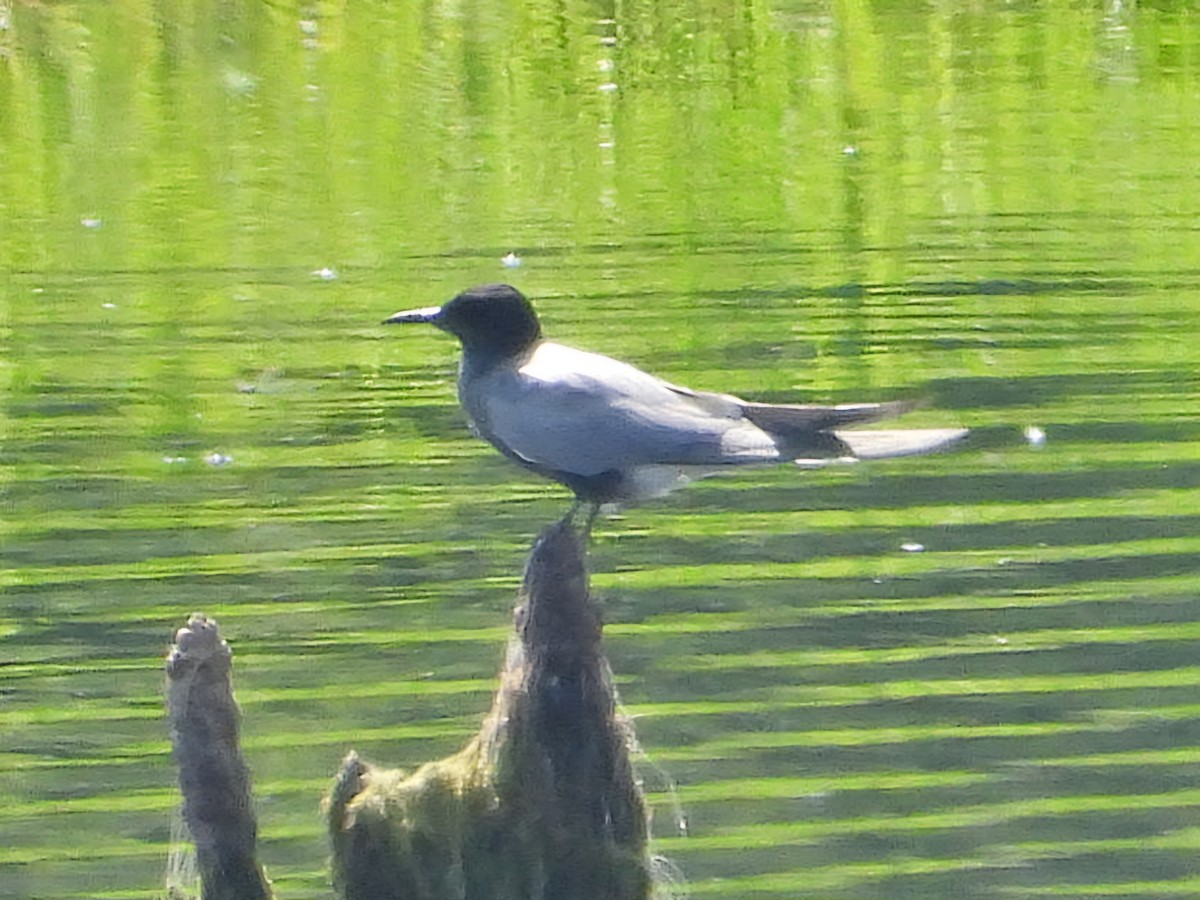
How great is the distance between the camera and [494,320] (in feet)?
19.9

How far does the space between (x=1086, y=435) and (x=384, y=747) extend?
10.5ft

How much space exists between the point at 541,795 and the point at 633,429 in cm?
111

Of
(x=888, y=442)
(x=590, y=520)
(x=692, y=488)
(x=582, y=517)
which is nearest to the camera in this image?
(x=590, y=520)

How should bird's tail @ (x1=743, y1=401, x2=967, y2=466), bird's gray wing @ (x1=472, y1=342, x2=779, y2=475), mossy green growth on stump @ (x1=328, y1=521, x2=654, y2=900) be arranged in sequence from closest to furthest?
mossy green growth on stump @ (x1=328, y1=521, x2=654, y2=900)
bird's tail @ (x1=743, y1=401, x2=967, y2=466)
bird's gray wing @ (x1=472, y1=342, x2=779, y2=475)

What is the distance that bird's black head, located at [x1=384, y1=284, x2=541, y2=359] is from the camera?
6.06 metres

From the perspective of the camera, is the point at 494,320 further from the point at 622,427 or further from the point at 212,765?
the point at 212,765

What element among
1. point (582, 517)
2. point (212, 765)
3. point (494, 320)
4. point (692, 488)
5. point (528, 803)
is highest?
point (494, 320)

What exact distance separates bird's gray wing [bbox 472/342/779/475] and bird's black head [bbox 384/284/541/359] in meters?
0.23

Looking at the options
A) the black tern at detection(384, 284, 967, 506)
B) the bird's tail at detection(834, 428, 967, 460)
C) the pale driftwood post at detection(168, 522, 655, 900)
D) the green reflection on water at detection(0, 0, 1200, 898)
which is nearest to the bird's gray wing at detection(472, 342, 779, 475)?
the black tern at detection(384, 284, 967, 506)

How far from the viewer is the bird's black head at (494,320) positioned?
6.06m

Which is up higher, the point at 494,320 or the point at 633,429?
the point at 494,320

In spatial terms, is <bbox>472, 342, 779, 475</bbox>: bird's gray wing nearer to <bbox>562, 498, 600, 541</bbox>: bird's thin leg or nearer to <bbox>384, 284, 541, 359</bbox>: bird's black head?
<bbox>562, 498, 600, 541</bbox>: bird's thin leg

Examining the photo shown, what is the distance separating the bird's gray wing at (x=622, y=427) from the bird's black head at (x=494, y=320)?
23 cm

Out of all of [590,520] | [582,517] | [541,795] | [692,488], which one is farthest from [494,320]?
[692,488]
